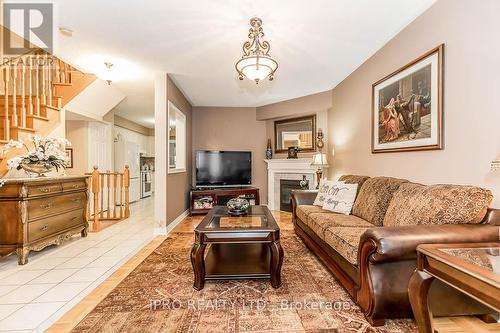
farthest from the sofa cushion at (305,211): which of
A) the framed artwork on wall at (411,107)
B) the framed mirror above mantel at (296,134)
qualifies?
the framed mirror above mantel at (296,134)

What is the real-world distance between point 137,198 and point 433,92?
7653mm

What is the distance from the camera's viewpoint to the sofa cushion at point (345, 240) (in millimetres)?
1808

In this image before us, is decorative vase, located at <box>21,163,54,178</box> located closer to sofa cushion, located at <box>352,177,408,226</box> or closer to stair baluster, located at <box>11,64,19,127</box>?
stair baluster, located at <box>11,64,19,127</box>

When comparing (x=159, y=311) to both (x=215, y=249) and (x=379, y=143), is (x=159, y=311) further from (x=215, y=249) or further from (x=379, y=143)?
(x=379, y=143)

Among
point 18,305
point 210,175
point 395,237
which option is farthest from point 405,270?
point 210,175

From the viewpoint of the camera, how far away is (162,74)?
12.7 feet

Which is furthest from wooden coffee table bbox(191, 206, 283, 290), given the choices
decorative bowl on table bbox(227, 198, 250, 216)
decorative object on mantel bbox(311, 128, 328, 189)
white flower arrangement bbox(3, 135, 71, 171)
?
decorative object on mantel bbox(311, 128, 328, 189)

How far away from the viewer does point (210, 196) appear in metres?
5.33

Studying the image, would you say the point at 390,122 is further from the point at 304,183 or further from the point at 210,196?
the point at 210,196

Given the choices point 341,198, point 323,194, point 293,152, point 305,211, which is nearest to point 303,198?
point 323,194

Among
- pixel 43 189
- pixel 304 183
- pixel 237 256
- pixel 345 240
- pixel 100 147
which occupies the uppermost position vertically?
pixel 100 147

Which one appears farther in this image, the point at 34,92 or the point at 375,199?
the point at 34,92

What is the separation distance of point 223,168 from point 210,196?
741mm

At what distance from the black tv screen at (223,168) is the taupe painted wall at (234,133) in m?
0.34
